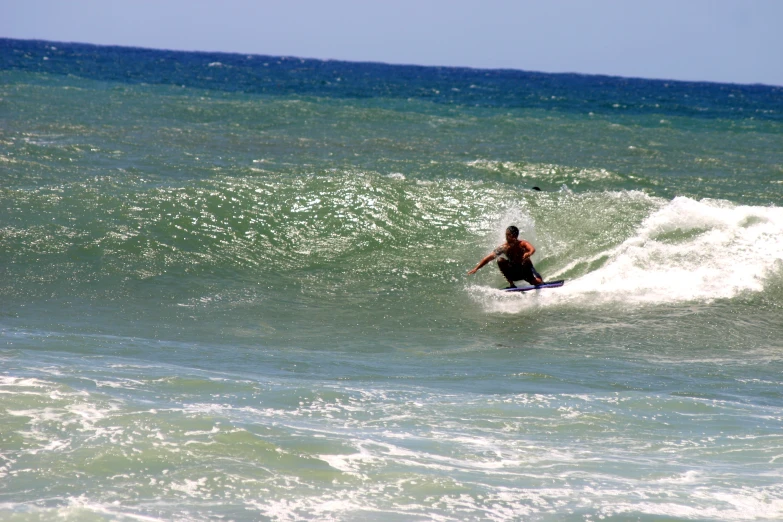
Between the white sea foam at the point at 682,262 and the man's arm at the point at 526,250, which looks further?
the man's arm at the point at 526,250

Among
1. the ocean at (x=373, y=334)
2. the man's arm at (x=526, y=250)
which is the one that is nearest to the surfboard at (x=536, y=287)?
the ocean at (x=373, y=334)

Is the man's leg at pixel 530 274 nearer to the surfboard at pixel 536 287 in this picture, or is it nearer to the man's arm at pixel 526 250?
the man's arm at pixel 526 250

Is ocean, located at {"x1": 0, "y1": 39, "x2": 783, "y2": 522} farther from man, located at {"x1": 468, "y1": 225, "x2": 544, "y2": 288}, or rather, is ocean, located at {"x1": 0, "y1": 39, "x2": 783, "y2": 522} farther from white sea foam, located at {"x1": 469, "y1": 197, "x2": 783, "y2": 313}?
man, located at {"x1": 468, "y1": 225, "x2": 544, "y2": 288}

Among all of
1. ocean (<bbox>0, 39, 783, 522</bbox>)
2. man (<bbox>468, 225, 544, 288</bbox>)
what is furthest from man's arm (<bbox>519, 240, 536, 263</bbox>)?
ocean (<bbox>0, 39, 783, 522</bbox>)

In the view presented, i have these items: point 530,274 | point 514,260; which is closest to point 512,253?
point 514,260

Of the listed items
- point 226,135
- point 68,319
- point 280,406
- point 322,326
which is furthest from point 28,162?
point 280,406

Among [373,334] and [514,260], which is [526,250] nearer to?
[514,260]

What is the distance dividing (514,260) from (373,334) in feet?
9.15

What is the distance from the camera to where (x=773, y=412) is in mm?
6949

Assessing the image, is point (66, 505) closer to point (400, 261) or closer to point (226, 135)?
point (400, 261)

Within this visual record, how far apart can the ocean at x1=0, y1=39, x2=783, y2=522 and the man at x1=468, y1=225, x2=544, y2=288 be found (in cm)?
42

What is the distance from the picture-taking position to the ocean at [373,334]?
515 centimetres

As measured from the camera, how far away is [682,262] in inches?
492

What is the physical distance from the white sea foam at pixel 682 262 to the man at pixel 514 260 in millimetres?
376
